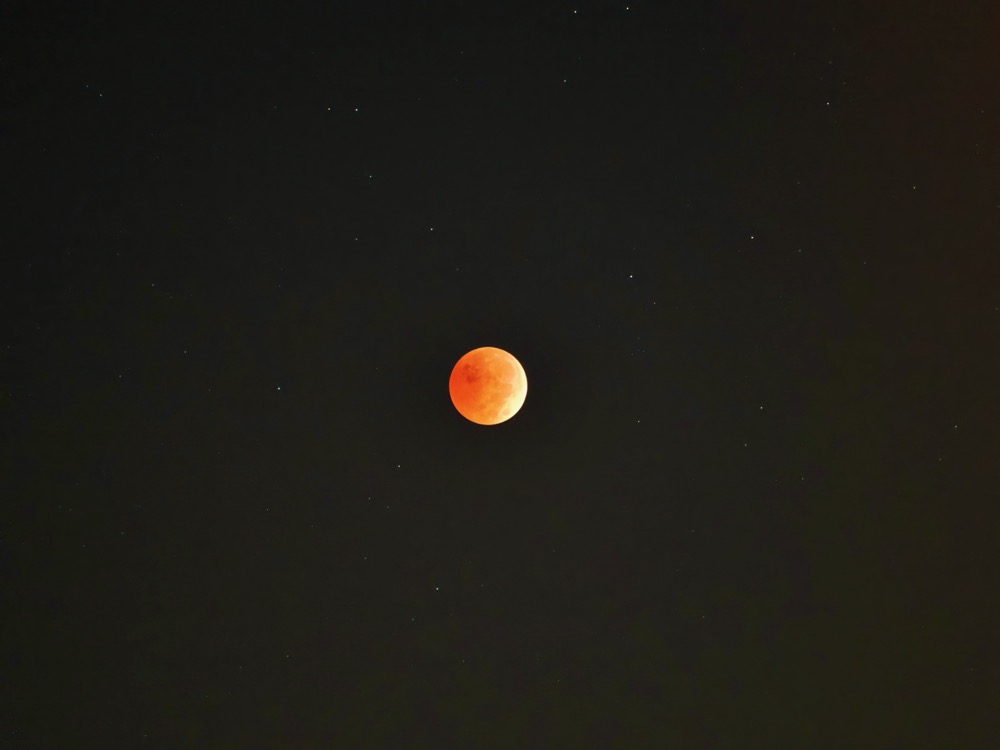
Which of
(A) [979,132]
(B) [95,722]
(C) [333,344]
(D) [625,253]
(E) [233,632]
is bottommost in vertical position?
(B) [95,722]

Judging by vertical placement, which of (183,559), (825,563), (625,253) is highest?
(625,253)

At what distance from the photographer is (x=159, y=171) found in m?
1.76

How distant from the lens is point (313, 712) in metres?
1.79

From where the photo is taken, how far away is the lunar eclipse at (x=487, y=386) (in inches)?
66.4

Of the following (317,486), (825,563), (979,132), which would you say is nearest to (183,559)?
(317,486)

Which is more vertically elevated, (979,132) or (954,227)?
(979,132)

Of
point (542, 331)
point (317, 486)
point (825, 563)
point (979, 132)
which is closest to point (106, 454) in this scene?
point (317, 486)

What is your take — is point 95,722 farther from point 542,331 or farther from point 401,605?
point 542,331

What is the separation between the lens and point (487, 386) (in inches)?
66.3

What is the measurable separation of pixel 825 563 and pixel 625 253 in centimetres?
83

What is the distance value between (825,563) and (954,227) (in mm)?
818

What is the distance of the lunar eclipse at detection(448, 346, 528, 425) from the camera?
169 centimetres

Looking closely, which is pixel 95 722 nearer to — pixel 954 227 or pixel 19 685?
pixel 19 685

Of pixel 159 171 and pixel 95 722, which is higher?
pixel 159 171
